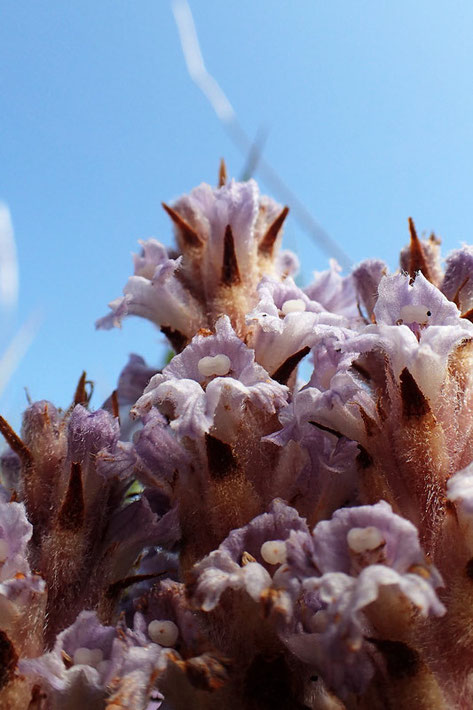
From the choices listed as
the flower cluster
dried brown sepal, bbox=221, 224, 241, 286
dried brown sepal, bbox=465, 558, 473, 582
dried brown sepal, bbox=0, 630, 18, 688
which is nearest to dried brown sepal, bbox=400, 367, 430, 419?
the flower cluster

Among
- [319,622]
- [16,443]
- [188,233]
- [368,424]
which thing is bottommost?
[319,622]

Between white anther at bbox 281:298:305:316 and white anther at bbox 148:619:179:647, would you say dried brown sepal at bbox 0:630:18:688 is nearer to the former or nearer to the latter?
white anther at bbox 148:619:179:647

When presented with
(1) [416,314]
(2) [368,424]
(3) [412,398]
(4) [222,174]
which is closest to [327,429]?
(2) [368,424]

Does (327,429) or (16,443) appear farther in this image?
(16,443)

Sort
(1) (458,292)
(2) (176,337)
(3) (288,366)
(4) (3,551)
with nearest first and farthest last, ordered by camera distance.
Result: (4) (3,551) → (3) (288,366) → (1) (458,292) → (2) (176,337)

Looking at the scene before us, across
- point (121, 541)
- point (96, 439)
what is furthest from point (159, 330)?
point (121, 541)

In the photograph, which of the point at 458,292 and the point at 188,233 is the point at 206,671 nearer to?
the point at 458,292

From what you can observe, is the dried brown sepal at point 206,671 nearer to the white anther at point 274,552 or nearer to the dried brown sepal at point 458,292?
the white anther at point 274,552

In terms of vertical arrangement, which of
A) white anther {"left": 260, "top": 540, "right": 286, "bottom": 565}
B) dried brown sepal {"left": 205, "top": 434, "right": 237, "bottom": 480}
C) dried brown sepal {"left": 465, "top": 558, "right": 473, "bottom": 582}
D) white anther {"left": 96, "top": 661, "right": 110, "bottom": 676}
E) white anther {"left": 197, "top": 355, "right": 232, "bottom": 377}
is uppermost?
white anther {"left": 197, "top": 355, "right": 232, "bottom": 377}
